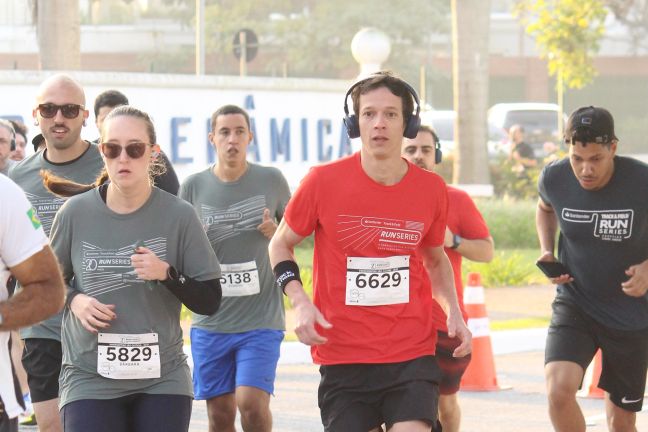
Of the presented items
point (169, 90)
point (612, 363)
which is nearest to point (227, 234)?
point (612, 363)

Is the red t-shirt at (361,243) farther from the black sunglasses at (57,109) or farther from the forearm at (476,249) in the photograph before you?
the forearm at (476,249)

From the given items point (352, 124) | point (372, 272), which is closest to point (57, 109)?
→ point (352, 124)

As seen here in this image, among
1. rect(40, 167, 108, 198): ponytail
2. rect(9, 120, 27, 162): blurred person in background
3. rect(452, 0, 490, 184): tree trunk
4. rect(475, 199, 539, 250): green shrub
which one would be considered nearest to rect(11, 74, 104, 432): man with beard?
rect(40, 167, 108, 198): ponytail

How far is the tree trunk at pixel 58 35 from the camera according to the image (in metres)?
22.0

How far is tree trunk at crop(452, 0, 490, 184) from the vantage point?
27453mm

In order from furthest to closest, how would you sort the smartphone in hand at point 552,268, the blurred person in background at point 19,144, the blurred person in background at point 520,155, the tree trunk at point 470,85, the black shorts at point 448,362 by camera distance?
the blurred person in background at point 520,155
the tree trunk at point 470,85
the blurred person in background at point 19,144
the black shorts at point 448,362
the smartphone in hand at point 552,268

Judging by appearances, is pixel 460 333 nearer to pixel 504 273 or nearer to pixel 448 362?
pixel 448 362

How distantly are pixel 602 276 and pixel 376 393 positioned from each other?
2138mm

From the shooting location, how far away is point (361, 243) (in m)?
6.35

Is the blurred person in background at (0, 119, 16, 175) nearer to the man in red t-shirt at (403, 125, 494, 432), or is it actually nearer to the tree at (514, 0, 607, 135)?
the man in red t-shirt at (403, 125, 494, 432)

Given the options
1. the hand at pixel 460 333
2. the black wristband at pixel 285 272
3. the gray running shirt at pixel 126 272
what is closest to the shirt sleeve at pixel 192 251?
the gray running shirt at pixel 126 272

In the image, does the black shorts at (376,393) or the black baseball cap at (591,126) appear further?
the black baseball cap at (591,126)

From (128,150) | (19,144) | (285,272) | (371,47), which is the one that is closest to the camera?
(128,150)

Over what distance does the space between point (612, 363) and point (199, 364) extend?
247 centimetres
